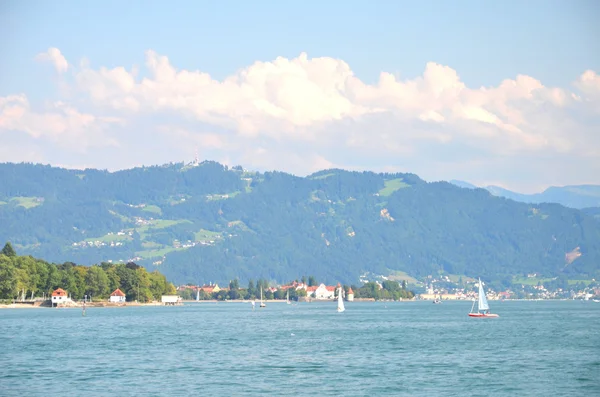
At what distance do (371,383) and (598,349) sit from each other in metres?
33.4

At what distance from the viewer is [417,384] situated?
202 feet

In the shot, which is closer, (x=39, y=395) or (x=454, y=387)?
(x=39, y=395)

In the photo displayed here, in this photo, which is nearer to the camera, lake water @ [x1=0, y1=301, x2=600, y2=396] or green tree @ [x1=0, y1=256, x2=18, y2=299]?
lake water @ [x1=0, y1=301, x2=600, y2=396]

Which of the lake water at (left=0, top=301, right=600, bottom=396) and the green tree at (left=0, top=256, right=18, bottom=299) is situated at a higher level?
the green tree at (left=0, top=256, right=18, bottom=299)

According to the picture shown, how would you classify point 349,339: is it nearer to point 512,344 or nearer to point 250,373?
point 512,344

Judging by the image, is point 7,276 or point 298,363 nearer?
point 298,363

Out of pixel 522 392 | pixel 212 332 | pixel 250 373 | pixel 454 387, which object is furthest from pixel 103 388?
pixel 212 332

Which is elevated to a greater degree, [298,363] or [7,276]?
[7,276]

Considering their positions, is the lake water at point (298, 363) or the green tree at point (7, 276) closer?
the lake water at point (298, 363)

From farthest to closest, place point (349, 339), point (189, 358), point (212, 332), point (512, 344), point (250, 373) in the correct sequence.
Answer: point (212, 332) < point (349, 339) < point (512, 344) < point (189, 358) < point (250, 373)

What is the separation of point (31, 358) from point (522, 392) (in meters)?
40.9

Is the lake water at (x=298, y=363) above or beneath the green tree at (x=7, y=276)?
beneath

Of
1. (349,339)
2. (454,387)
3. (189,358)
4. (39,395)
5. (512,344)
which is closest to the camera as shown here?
(39,395)

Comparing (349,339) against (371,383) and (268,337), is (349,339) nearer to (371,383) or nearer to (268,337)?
(268,337)
